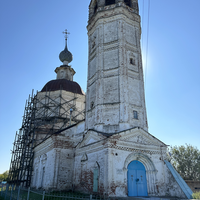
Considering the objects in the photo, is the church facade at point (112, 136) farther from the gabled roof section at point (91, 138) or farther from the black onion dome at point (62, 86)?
the black onion dome at point (62, 86)

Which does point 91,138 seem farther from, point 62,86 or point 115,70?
point 62,86

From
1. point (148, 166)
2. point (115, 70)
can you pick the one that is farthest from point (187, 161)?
point (115, 70)

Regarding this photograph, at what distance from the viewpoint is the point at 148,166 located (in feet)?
41.9

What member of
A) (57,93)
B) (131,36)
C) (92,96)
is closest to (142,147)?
(92,96)

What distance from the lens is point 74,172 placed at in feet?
47.9

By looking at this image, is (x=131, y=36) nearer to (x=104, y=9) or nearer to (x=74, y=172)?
(x=104, y=9)

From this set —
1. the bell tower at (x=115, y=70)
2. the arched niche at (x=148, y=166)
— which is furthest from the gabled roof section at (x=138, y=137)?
the arched niche at (x=148, y=166)

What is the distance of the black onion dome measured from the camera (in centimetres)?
2460

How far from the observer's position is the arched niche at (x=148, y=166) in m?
12.1

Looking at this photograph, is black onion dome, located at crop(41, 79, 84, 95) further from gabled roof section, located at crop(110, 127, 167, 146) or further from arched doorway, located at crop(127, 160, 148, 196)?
arched doorway, located at crop(127, 160, 148, 196)

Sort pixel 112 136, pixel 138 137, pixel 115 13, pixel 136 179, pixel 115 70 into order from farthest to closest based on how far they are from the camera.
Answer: pixel 115 13 → pixel 115 70 → pixel 138 137 → pixel 136 179 → pixel 112 136

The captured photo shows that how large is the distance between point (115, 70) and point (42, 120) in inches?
443

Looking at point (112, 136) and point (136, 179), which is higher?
point (112, 136)

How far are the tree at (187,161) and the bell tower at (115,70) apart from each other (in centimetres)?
1709
